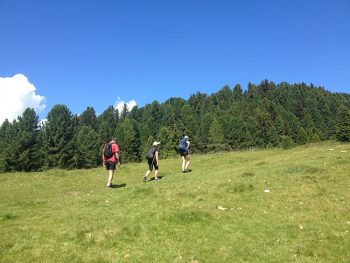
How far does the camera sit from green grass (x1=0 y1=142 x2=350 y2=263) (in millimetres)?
10078

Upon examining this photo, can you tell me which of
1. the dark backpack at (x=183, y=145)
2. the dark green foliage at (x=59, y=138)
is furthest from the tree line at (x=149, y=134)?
the dark backpack at (x=183, y=145)

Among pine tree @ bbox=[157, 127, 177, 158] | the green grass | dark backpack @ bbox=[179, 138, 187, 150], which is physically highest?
pine tree @ bbox=[157, 127, 177, 158]

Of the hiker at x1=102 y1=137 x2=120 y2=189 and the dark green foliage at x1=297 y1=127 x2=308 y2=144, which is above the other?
the dark green foliage at x1=297 y1=127 x2=308 y2=144

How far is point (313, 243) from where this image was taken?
1050 centimetres

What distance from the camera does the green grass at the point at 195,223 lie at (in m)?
10.1

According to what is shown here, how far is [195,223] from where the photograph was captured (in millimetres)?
12430

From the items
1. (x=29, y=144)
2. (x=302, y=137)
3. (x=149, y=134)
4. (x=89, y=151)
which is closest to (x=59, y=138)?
(x=29, y=144)

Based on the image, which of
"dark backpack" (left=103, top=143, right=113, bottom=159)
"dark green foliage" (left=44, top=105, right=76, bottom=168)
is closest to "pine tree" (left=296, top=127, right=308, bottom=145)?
"dark green foliage" (left=44, top=105, right=76, bottom=168)

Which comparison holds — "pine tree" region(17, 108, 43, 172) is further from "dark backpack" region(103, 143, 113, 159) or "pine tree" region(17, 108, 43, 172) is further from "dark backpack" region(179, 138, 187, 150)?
"dark backpack" region(103, 143, 113, 159)

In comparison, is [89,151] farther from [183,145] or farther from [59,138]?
[183,145]

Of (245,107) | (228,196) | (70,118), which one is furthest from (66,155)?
(245,107)

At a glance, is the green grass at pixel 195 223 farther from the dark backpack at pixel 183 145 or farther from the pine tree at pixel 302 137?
the pine tree at pixel 302 137

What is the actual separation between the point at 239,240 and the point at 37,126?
93835 mm

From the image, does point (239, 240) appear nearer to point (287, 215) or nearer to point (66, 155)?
point (287, 215)
